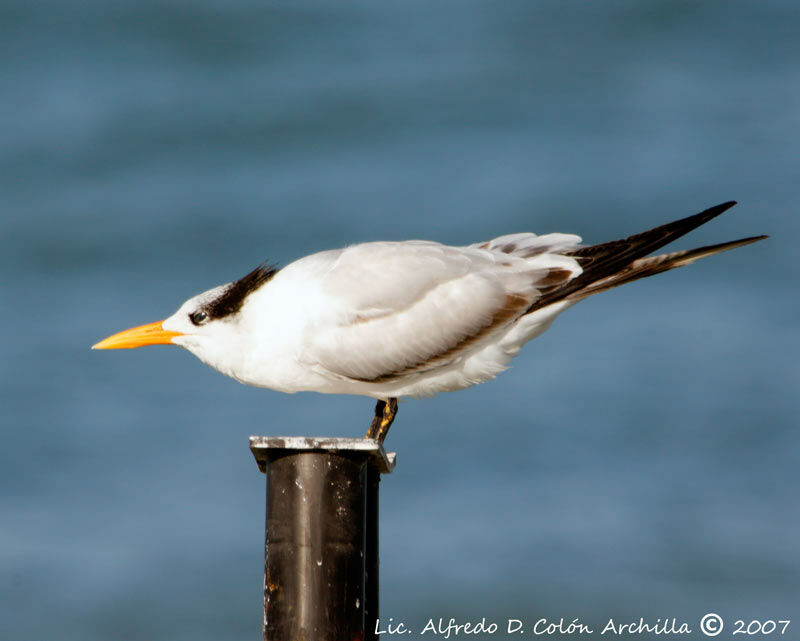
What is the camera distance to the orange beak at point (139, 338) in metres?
8.52

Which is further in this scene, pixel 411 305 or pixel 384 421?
pixel 384 421

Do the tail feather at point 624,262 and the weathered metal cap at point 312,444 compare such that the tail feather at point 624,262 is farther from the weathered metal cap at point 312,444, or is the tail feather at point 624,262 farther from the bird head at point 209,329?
the weathered metal cap at point 312,444

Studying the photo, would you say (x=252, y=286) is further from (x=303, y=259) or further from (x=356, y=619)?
(x=356, y=619)

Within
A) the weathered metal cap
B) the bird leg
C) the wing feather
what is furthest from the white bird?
the weathered metal cap

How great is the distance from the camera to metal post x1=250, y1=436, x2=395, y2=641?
235 inches

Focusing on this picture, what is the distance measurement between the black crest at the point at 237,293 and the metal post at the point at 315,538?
233cm

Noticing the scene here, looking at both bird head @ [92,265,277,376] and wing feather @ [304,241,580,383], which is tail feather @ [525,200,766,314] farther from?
bird head @ [92,265,277,376]

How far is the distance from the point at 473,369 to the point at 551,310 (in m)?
0.68

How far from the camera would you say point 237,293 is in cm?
838

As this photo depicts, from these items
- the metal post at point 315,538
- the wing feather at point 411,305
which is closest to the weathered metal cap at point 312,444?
the metal post at point 315,538

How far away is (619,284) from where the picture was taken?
8.23 m

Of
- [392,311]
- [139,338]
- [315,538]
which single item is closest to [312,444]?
[315,538]

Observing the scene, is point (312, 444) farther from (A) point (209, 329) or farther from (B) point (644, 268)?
(B) point (644, 268)

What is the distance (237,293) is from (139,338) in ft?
2.64
